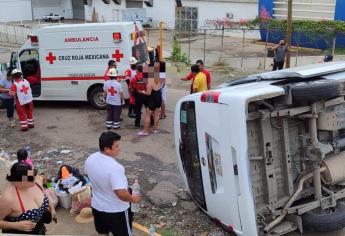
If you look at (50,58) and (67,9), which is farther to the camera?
(67,9)

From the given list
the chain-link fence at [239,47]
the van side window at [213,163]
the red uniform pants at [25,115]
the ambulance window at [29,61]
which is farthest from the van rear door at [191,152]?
the chain-link fence at [239,47]

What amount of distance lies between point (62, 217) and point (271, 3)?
84.8 feet

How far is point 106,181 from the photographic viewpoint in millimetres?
4520

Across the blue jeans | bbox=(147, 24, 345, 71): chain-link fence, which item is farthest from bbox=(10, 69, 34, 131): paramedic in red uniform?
bbox=(147, 24, 345, 71): chain-link fence

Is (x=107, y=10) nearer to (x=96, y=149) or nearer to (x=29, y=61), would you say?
(x=29, y=61)

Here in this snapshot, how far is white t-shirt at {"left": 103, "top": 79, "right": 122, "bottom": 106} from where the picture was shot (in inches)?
408

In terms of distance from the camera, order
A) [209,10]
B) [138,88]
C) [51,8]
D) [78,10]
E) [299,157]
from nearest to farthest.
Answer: [299,157] → [138,88] → [209,10] → [78,10] → [51,8]

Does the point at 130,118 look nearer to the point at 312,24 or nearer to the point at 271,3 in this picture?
the point at 312,24

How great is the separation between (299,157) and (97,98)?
7771mm

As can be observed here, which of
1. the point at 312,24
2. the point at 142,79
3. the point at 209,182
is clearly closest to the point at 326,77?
the point at 209,182

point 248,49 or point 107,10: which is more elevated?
point 107,10

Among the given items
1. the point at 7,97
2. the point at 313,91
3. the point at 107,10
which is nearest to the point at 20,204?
the point at 313,91

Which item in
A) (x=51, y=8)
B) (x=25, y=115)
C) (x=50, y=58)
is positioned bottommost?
(x=25, y=115)

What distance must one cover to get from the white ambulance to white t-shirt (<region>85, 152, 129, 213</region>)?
7.29 m
